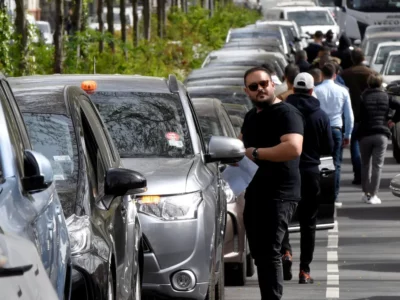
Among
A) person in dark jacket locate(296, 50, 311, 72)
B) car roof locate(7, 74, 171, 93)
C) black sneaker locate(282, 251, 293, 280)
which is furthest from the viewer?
person in dark jacket locate(296, 50, 311, 72)

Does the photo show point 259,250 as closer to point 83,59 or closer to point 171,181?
point 171,181

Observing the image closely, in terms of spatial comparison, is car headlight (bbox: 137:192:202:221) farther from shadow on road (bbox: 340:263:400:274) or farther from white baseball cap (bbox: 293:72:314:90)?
shadow on road (bbox: 340:263:400:274)

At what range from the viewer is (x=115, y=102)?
9945mm

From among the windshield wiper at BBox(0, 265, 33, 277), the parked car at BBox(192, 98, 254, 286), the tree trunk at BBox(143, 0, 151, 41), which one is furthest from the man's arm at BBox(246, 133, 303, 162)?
the tree trunk at BBox(143, 0, 151, 41)

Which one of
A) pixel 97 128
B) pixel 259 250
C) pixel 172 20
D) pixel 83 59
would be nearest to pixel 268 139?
pixel 259 250

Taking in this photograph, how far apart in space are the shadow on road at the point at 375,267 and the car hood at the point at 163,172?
344cm

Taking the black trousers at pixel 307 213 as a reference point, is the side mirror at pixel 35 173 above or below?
above

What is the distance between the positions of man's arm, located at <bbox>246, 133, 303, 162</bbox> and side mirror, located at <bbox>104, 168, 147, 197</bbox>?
228 centimetres

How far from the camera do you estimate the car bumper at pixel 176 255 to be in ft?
29.0

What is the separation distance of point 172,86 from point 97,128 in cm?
265

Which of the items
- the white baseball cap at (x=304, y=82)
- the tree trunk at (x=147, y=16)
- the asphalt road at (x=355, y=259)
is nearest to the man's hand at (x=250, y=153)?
the asphalt road at (x=355, y=259)

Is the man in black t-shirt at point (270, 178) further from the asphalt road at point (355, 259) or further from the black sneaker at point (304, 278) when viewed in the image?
the black sneaker at point (304, 278)

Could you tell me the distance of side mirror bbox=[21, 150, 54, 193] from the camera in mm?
5215

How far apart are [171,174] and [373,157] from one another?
9.75 metres
